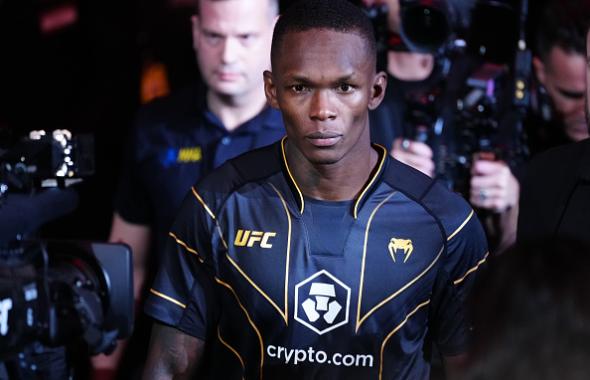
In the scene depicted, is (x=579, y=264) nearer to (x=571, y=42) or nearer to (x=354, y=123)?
(x=354, y=123)

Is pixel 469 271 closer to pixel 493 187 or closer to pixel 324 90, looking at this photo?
pixel 324 90

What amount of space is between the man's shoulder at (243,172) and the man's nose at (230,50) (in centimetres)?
95

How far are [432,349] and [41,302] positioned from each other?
114 centimetres

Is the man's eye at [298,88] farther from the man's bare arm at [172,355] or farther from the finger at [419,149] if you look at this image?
the finger at [419,149]

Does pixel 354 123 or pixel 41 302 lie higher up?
pixel 354 123

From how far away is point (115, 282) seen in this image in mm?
3037

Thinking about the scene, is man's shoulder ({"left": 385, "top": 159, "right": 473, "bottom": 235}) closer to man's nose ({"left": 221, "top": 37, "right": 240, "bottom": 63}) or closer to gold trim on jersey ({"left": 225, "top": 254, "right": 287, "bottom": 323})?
gold trim on jersey ({"left": 225, "top": 254, "right": 287, "bottom": 323})

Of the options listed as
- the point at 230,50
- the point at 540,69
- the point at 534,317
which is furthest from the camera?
the point at 540,69

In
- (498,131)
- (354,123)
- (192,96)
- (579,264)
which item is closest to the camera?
(579,264)

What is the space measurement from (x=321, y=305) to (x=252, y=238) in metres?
0.26

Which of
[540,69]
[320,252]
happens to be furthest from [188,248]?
[540,69]

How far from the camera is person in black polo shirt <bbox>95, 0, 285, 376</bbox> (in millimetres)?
4570

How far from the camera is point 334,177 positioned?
11.4 feet

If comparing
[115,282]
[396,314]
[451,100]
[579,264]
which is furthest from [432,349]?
[579,264]
